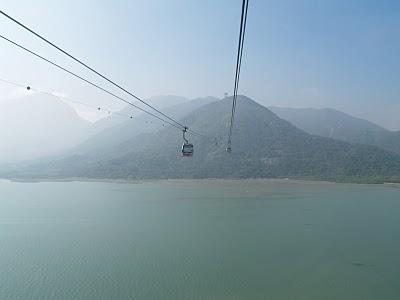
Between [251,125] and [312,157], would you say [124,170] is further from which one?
[312,157]

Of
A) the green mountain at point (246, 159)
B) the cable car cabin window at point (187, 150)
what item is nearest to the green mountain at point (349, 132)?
the green mountain at point (246, 159)

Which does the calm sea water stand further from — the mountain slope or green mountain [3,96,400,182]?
the mountain slope

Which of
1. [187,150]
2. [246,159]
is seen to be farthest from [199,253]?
[246,159]

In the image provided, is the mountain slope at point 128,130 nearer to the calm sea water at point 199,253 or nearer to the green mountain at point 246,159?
the green mountain at point 246,159

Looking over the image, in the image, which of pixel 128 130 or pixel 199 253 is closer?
pixel 199 253

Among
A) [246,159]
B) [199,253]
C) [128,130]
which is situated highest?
[128,130]

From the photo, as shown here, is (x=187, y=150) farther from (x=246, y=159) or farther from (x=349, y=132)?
(x=349, y=132)

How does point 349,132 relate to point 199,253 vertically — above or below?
above
